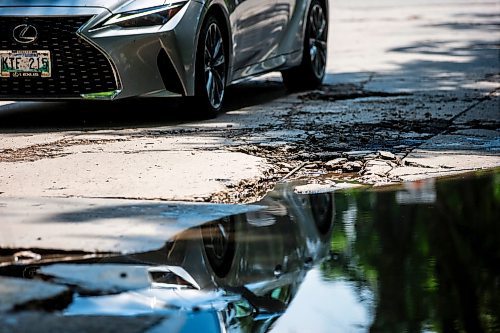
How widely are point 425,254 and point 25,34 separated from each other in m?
4.32

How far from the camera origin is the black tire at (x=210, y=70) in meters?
9.23

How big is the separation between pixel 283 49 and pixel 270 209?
16.1 feet

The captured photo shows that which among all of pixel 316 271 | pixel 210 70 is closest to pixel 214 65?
pixel 210 70

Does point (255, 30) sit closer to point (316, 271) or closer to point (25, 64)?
point (25, 64)

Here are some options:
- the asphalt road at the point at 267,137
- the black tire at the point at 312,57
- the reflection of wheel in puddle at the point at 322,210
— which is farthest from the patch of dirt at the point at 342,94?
the reflection of wheel in puddle at the point at 322,210

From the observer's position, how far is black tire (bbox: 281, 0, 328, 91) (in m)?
11.7

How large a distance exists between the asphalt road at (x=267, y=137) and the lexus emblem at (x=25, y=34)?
2.05 feet

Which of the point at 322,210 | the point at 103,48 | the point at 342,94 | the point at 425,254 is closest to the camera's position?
the point at 425,254

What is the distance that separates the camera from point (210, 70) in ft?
31.1

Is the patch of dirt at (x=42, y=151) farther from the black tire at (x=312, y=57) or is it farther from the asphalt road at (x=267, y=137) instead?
the black tire at (x=312, y=57)

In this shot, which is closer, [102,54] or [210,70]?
[102,54]

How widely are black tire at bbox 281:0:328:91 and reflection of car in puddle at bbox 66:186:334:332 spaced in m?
5.36

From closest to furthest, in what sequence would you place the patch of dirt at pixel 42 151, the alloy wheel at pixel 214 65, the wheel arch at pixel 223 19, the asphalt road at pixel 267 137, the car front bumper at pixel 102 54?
the asphalt road at pixel 267 137 < the patch of dirt at pixel 42 151 < the car front bumper at pixel 102 54 < the wheel arch at pixel 223 19 < the alloy wheel at pixel 214 65

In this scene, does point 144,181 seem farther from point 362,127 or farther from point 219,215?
point 362,127
